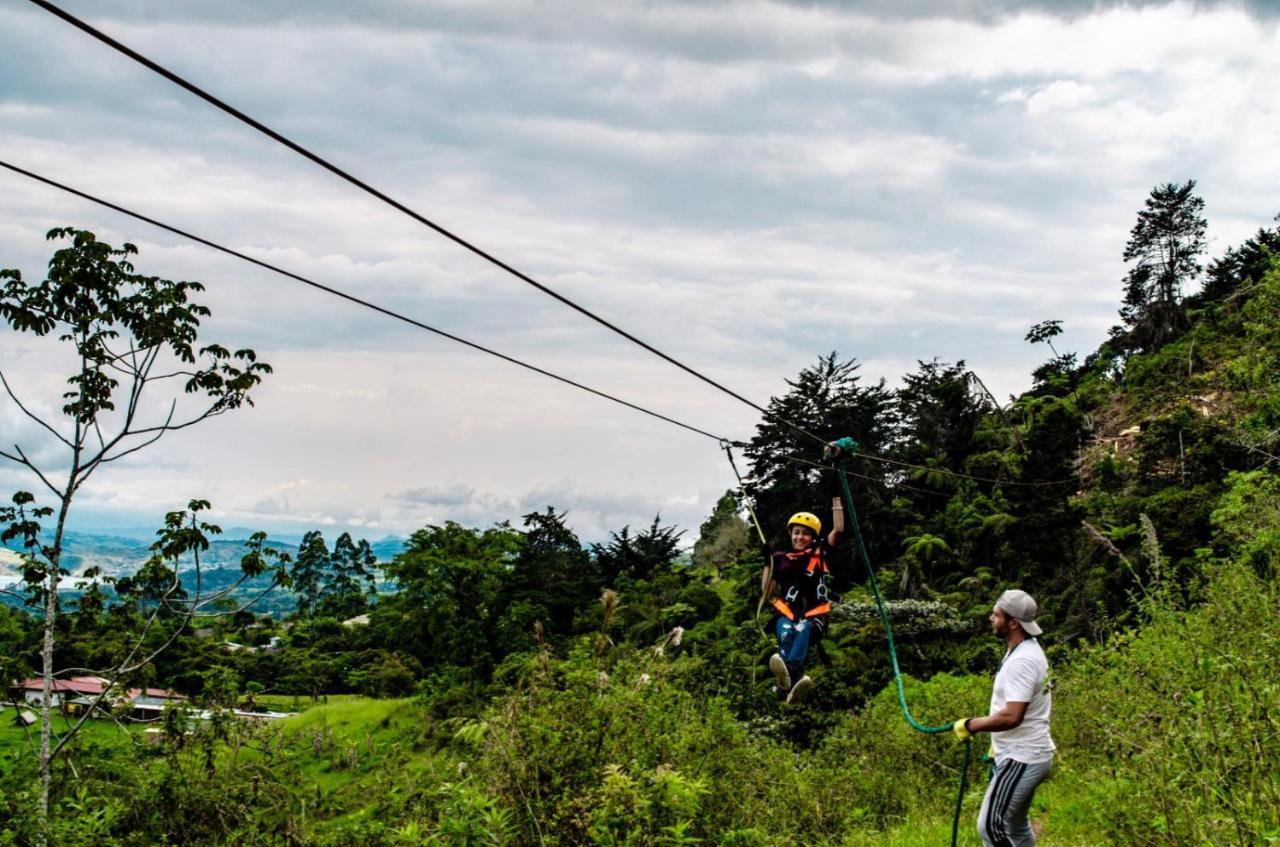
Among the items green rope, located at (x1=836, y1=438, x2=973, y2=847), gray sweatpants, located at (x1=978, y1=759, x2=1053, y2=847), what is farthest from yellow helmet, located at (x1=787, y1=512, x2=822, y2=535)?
gray sweatpants, located at (x1=978, y1=759, x2=1053, y2=847)

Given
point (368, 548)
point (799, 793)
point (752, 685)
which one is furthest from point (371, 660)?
point (368, 548)

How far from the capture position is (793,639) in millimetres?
10047

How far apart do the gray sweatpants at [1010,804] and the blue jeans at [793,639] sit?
487 cm

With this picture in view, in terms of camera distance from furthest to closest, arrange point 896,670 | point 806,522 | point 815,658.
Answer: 1. point 815,658
2. point 806,522
3. point 896,670

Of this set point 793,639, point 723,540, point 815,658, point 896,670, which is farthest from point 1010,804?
point 723,540

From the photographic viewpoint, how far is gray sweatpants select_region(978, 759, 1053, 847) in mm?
4902

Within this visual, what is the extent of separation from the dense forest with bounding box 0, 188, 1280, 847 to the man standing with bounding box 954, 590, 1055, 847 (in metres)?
0.47

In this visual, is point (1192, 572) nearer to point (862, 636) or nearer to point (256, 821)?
point (862, 636)

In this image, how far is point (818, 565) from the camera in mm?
9664

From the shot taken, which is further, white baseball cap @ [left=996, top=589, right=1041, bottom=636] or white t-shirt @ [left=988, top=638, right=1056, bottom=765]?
white baseball cap @ [left=996, top=589, right=1041, bottom=636]

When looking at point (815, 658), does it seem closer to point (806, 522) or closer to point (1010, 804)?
point (806, 522)

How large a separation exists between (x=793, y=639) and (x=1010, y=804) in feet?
16.9

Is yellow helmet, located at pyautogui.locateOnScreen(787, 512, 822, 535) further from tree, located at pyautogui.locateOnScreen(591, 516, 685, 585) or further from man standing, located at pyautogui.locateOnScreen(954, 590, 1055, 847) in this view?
tree, located at pyautogui.locateOnScreen(591, 516, 685, 585)

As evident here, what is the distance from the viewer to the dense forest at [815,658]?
6.00m
